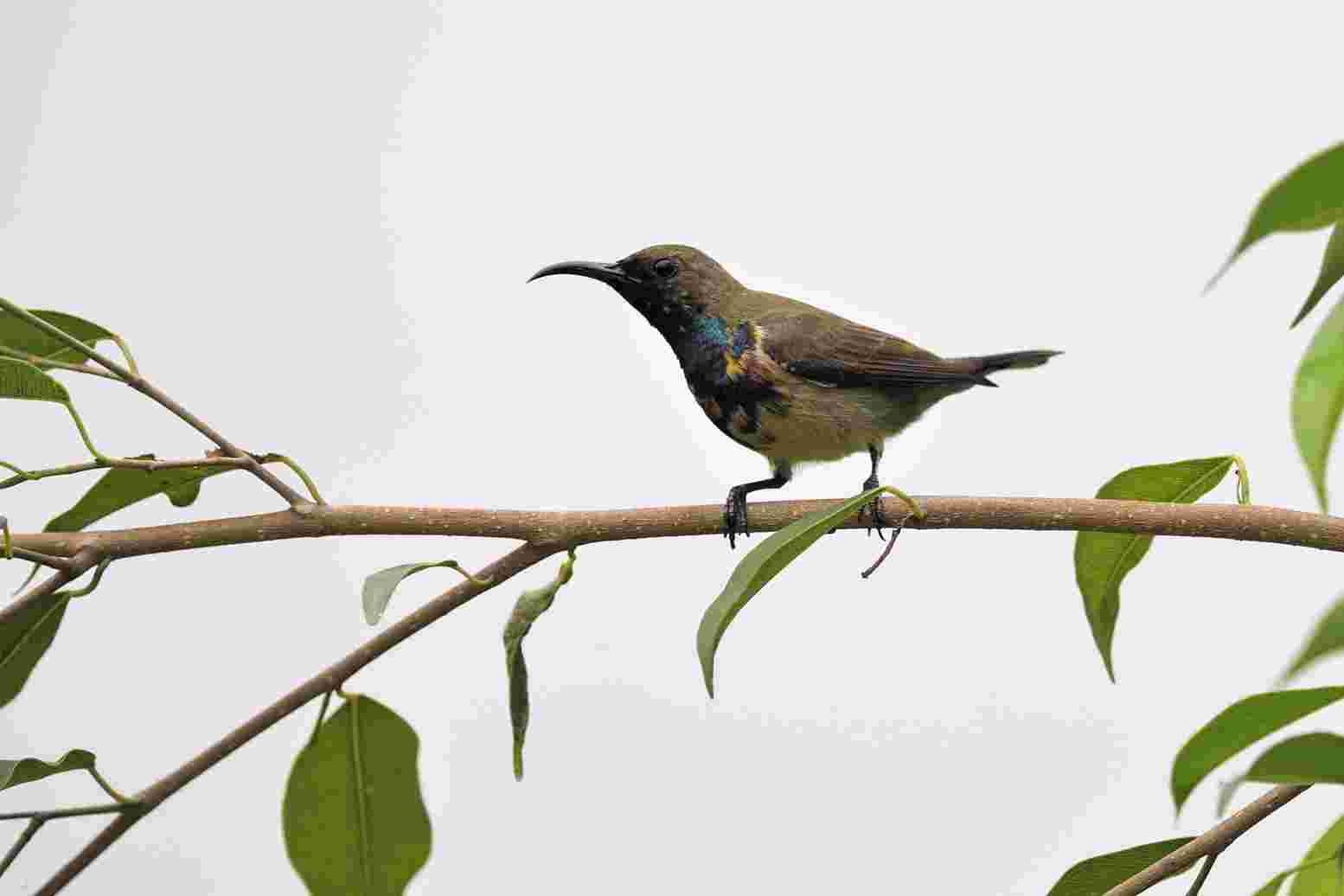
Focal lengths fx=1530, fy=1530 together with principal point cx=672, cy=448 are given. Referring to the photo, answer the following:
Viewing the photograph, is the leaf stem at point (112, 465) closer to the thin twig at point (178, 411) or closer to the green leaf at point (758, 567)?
the thin twig at point (178, 411)

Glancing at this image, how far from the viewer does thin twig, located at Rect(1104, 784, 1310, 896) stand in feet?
1.80

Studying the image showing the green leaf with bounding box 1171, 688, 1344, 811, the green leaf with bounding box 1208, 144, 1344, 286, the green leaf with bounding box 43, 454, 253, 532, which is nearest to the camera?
the green leaf with bounding box 1208, 144, 1344, 286

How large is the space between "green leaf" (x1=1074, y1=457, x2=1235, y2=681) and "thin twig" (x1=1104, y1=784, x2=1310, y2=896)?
0.14 metres

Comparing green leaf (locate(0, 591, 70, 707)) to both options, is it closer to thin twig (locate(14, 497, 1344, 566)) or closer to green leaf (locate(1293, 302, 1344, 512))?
thin twig (locate(14, 497, 1344, 566))

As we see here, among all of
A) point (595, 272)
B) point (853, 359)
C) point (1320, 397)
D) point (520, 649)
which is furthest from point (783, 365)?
point (1320, 397)

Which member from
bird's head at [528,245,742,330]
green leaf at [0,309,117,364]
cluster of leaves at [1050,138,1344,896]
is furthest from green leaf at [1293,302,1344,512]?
bird's head at [528,245,742,330]

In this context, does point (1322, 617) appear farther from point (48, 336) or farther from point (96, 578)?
point (48, 336)

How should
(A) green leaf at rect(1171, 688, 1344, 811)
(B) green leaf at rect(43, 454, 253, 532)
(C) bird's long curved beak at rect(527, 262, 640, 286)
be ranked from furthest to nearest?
(C) bird's long curved beak at rect(527, 262, 640, 286), (B) green leaf at rect(43, 454, 253, 532), (A) green leaf at rect(1171, 688, 1344, 811)

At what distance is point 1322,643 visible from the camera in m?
0.34

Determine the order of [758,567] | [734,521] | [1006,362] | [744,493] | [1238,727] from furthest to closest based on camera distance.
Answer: [1006,362], [744,493], [734,521], [758,567], [1238,727]

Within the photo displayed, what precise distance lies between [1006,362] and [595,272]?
36 cm

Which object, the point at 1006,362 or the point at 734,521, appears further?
the point at 1006,362

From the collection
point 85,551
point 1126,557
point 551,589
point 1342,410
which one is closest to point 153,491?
point 85,551

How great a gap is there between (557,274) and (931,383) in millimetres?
332
